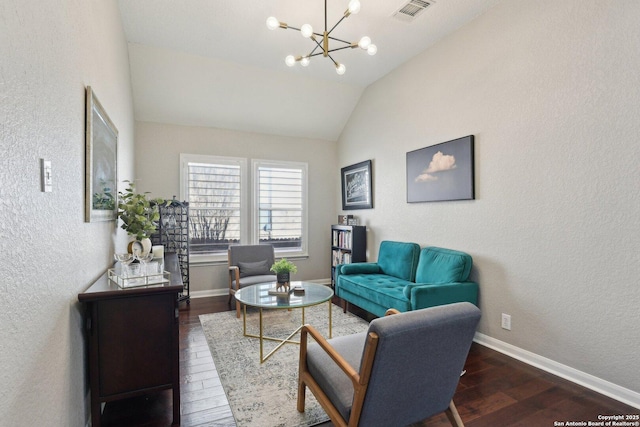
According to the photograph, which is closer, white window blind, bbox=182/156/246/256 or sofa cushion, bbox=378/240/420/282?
sofa cushion, bbox=378/240/420/282

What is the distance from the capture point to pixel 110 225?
2602 millimetres

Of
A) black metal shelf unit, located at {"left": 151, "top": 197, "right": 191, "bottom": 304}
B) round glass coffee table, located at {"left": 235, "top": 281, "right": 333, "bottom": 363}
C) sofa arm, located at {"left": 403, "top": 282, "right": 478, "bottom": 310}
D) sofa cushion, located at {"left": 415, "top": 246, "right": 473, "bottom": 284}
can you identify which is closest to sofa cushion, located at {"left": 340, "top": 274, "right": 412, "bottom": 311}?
sofa arm, located at {"left": 403, "top": 282, "right": 478, "bottom": 310}

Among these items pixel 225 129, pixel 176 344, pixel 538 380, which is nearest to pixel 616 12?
pixel 538 380

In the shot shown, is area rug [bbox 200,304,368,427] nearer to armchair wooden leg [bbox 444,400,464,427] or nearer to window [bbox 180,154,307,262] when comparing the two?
armchair wooden leg [bbox 444,400,464,427]

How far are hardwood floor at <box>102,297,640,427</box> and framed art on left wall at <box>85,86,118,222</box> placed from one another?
4.32 feet

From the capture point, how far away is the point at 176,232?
14.6 feet

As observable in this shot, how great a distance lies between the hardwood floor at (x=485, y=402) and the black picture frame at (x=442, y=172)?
5.47 feet

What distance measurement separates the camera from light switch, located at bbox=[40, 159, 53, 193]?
122 centimetres

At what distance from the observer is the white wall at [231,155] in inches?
183

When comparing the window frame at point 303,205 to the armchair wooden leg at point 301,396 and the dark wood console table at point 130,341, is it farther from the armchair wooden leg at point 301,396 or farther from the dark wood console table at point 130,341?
the armchair wooden leg at point 301,396

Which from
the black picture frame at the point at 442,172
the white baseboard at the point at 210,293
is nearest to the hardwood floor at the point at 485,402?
→ the black picture frame at the point at 442,172

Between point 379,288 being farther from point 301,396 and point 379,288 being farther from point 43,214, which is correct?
point 43,214

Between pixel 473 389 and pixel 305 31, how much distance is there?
2.98 metres

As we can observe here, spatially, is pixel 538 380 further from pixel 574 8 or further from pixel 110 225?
pixel 110 225
